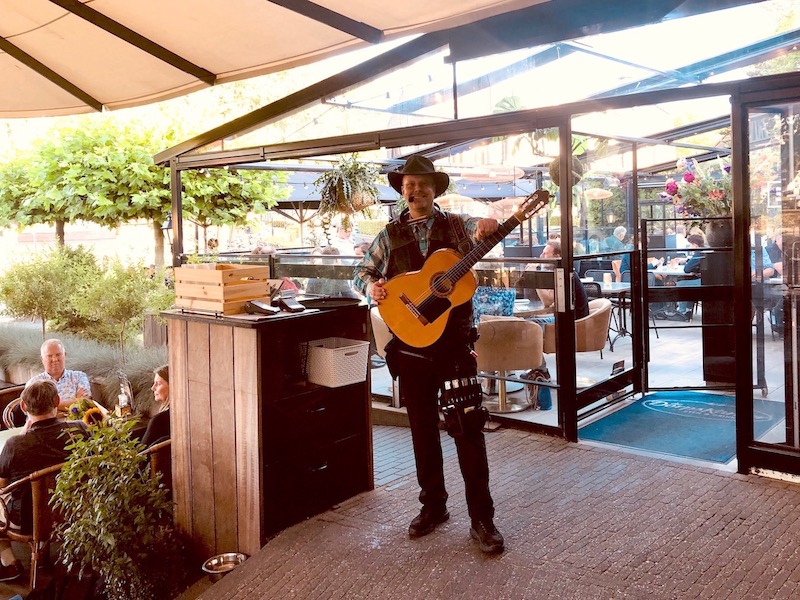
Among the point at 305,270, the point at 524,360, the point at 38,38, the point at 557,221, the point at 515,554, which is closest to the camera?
the point at 515,554

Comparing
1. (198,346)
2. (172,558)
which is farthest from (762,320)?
(172,558)

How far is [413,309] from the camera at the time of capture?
385cm

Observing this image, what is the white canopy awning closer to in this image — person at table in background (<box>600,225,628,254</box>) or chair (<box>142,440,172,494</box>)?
chair (<box>142,440,172,494</box>)

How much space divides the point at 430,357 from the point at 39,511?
9.31 feet

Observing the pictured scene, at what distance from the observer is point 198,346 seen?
14.7 ft

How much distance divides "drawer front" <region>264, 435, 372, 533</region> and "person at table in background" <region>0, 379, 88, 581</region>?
167cm

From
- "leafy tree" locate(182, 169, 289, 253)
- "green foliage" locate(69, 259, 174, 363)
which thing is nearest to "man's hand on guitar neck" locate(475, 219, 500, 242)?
"green foliage" locate(69, 259, 174, 363)

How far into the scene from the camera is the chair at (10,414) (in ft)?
21.4

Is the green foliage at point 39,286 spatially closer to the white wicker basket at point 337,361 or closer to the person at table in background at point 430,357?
the white wicker basket at point 337,361

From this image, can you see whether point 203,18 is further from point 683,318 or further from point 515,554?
point 683,318

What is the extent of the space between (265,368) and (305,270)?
384 cm

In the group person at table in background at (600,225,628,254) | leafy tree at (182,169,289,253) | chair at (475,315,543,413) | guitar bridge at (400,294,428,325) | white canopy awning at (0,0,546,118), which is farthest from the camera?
leafy tree at (182,169,289,253)

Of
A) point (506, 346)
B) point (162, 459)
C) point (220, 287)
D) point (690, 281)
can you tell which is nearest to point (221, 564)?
point (162, 459)

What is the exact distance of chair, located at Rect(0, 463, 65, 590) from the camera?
4824 millimetres
